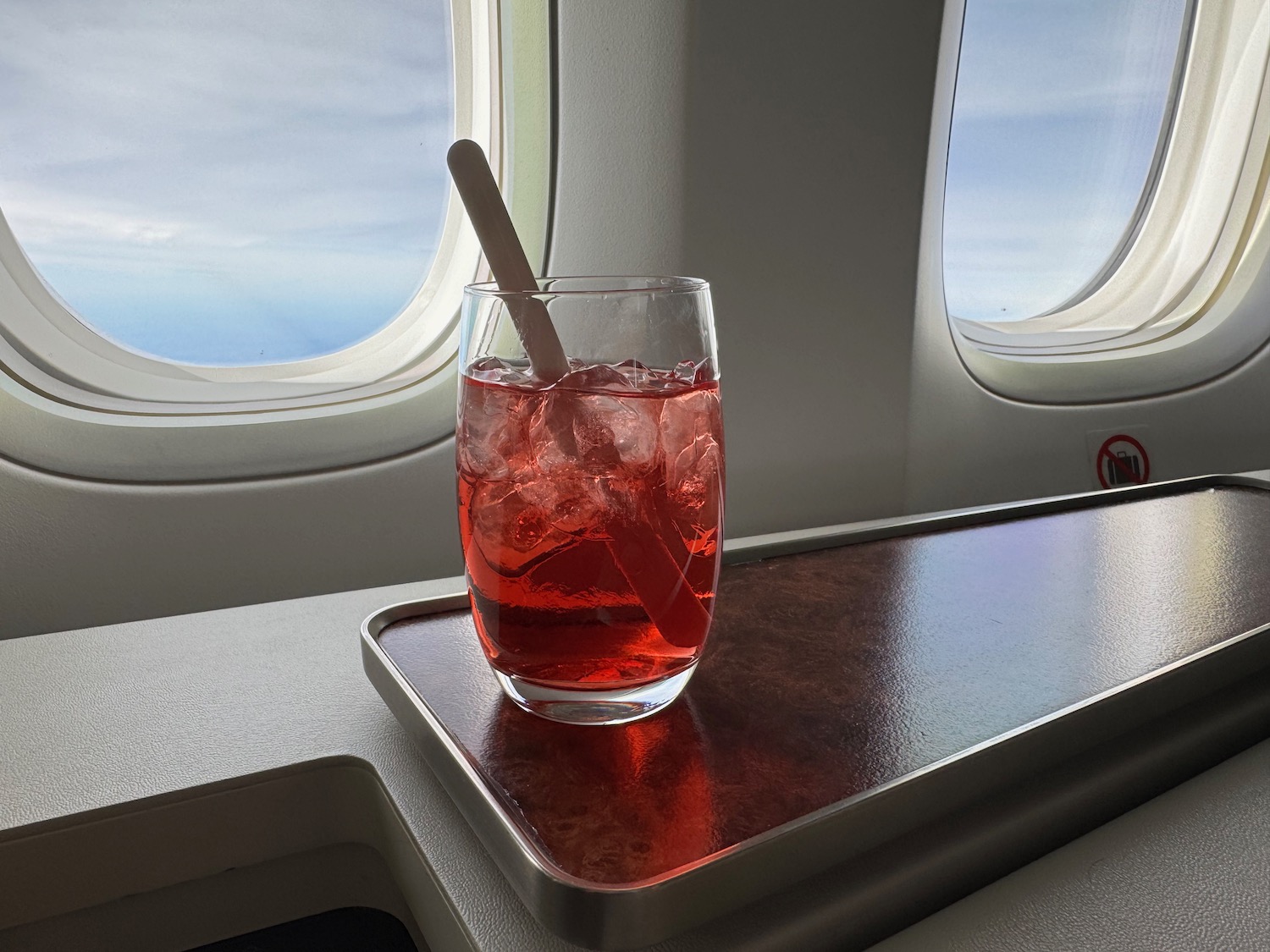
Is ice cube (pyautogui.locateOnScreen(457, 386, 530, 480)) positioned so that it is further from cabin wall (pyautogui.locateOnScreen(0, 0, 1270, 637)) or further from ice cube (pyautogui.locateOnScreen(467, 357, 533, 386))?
cabin wall (pyautogui.locateOnScreen(0, 0, 1270, 637))

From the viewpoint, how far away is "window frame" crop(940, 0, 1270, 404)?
197cm

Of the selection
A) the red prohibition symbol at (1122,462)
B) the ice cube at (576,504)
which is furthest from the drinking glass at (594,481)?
the red prohibition symbol at (1122,462)

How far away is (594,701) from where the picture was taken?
0.54m

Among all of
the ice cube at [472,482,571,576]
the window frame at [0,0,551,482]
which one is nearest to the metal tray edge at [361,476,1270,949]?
the ice cube at [472,482,571,576]

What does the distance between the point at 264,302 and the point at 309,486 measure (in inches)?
13.3

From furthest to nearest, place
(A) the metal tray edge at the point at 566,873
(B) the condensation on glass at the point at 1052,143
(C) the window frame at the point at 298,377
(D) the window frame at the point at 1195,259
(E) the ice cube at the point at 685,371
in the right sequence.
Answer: (D) the window frame at the point at 1195,259
(B) the condensation on glass at the point at 1052,143
(C) the window frame at the point at 298,377
(E) the ice cube at the point at 685,371
(A) the metal tray edge at the point at 566,873

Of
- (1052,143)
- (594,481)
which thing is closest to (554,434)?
(594,481)

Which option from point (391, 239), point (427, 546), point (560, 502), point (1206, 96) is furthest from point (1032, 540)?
point (1206, 96)

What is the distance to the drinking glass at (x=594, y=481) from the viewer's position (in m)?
0.50

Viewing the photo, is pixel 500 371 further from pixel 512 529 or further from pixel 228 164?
pixel 228 164

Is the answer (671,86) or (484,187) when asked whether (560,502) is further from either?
(671,86)

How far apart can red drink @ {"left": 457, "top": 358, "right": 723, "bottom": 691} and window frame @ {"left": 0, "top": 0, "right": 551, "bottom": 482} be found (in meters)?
0.75

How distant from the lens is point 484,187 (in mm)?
527

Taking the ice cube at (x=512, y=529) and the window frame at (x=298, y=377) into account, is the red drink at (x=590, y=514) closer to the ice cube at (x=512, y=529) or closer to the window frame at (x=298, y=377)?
the ice cube at (x=512, y=529)
